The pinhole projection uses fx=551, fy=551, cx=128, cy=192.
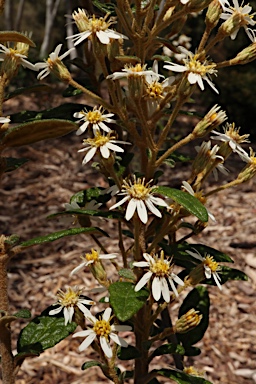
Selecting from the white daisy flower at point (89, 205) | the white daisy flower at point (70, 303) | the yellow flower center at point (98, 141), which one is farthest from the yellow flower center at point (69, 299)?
the yellow flower center at point (98, 141)

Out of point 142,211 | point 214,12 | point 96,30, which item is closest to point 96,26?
point 96,30

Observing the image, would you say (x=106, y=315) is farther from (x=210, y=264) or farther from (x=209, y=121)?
(x=209, y=121)

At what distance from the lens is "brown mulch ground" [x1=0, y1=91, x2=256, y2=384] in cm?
243

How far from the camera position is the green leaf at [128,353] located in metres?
1.15

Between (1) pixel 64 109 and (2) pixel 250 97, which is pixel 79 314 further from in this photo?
(2) pixel 250 97

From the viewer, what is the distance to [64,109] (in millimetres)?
1311

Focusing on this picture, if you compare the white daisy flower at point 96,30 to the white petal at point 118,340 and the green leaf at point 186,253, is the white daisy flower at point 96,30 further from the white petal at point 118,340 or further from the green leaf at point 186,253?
the white petal at point 118,340

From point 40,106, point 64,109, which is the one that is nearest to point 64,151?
point 40,106

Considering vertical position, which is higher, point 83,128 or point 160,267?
point 83,128

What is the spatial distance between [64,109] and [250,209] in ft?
8.41

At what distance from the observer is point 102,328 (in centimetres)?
107

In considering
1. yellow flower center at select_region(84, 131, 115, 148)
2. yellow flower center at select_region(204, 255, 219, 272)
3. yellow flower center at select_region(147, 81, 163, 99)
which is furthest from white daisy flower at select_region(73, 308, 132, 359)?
yellow flower center at select_region(147, 81, 163, 99)

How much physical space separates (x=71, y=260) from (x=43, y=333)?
2015 mm

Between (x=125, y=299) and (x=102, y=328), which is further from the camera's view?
(x=102, y=328)
